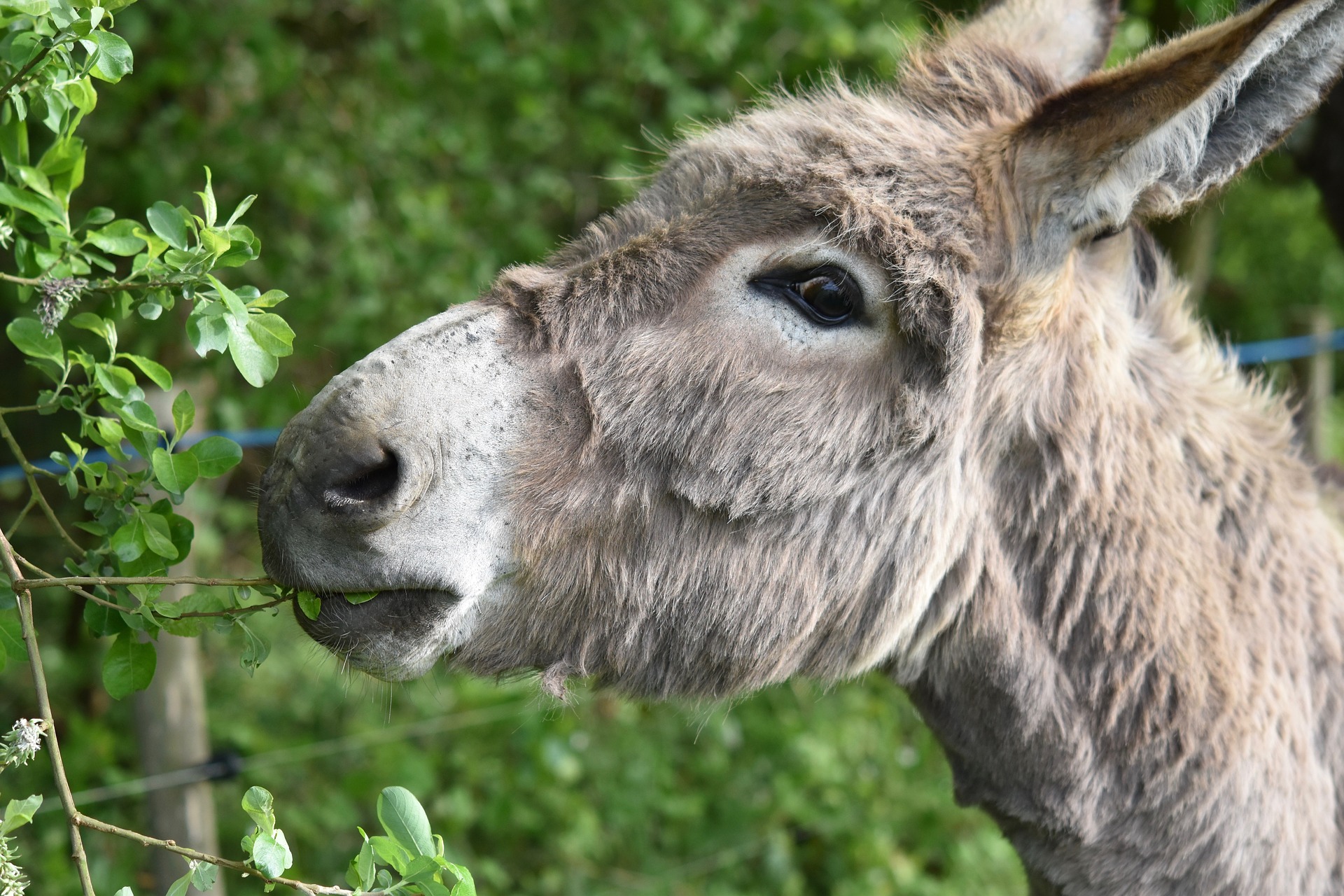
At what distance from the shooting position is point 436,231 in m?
4.48

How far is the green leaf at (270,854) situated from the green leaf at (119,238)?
0.92 m

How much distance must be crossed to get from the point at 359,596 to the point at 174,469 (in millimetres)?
338

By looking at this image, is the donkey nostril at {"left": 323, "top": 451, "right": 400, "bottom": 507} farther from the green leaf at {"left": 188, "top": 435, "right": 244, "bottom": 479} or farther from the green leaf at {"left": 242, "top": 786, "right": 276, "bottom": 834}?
the green leaf at {"left": 242, "top": 786, "right": 276, "bottom": 834}

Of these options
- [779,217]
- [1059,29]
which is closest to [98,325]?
[779,217]

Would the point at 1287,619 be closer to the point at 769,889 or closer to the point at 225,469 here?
the point at 225,469

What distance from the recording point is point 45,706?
140 cm

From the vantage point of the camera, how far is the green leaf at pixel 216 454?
1622 millimetres

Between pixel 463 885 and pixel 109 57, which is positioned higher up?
pixel 109 57

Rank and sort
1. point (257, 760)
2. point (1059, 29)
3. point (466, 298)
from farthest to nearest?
point (466, 298) < point (257, 760) < point (1059, 29)

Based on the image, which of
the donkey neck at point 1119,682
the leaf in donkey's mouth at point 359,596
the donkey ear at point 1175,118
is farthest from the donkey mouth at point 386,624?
the donkey ear at point 1175,118

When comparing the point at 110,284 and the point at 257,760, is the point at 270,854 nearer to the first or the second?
the point at 110,284

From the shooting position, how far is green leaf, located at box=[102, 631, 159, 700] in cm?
159

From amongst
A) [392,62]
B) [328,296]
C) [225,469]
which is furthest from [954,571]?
[392,62]

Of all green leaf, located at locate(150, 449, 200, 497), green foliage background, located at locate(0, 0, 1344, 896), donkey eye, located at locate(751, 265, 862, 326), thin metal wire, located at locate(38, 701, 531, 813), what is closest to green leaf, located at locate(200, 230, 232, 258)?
green leaf, located at locate(150, 449, 200, 497)
